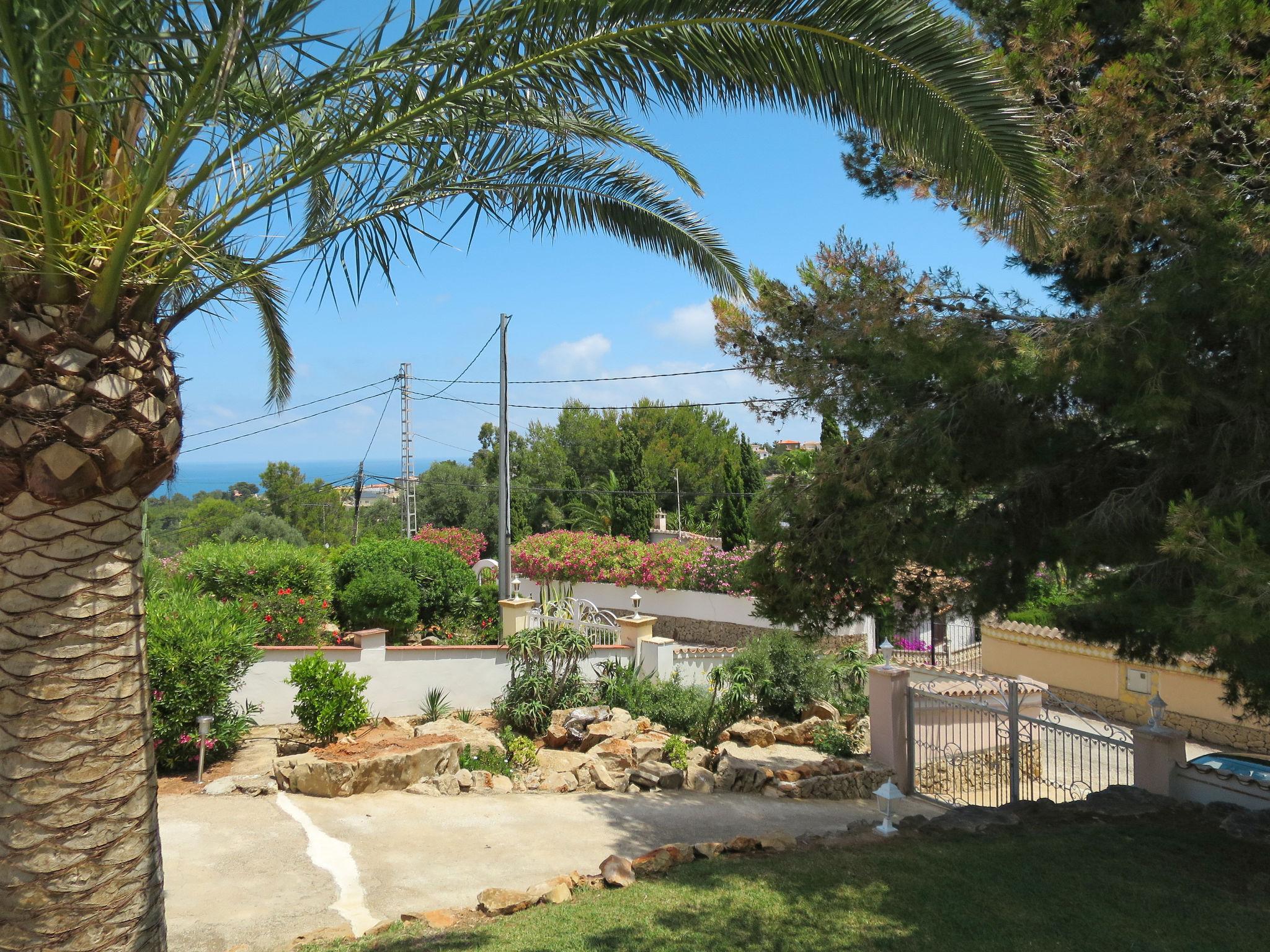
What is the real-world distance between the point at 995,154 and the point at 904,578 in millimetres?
4863

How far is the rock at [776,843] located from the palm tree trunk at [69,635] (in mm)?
5102

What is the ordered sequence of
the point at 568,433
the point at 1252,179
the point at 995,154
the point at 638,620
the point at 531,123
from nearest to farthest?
the point at 995,154 → the point at 531,123 → the point at 1252,179 → the point at 638,620 → the point at 568,433

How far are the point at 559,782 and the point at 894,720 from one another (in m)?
4.22

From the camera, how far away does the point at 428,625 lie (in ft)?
55.0

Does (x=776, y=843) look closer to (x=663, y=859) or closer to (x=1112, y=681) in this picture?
(x=663, y=859)

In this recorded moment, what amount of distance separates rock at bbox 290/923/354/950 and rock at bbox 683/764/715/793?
17.5 ft

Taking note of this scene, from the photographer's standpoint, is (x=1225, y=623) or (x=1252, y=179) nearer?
(x=1225, y=623)

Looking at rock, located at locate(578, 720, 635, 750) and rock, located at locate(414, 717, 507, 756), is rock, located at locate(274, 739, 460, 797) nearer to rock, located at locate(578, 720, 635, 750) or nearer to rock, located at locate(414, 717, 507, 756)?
rock, located at locate(414, 717, 507, 756)

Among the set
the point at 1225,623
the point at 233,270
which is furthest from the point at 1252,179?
the point at 233,270

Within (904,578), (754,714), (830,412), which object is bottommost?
(754,714)

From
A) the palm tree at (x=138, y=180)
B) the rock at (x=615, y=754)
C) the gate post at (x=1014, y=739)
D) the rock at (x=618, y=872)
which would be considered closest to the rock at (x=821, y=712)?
the rock at (x=615, y=754)

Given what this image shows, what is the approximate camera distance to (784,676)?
13922mm

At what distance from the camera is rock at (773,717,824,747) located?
42.0ft

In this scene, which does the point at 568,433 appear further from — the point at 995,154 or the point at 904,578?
the point at 995,154
